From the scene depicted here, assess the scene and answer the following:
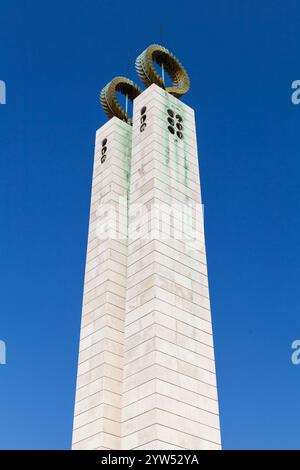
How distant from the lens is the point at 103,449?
921 inches

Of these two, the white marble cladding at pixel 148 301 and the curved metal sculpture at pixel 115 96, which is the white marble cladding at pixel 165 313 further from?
the curved metal sculpture at pixel 115 96

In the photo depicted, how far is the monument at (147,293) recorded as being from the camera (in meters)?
23.9

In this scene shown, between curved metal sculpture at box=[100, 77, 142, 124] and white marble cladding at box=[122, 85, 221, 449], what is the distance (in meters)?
4.43

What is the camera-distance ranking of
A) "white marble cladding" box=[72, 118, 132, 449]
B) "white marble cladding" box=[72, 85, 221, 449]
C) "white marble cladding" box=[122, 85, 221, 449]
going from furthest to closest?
"white marble cladding" box=[72, 118, 132, 449], "white marble cladding" box=[72, 85, 221, 449], "white marble cladding" box=[122, 85, 221, 449]

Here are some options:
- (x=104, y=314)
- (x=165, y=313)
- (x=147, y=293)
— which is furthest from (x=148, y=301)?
(x=104, y=314)

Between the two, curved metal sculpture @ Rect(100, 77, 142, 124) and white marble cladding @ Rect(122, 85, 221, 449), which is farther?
curved metal sculpture @ Rect(100, 77, 142, 124)

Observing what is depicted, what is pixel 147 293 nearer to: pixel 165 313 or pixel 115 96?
pixel 165 313

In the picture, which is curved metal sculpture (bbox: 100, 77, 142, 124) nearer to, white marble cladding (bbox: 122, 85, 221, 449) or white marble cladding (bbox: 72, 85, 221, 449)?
white marble cladding (bbox: 72, 85, 221, 449)

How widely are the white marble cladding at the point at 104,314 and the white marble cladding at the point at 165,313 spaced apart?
63cm

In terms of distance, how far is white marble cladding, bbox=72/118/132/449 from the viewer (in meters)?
24.6

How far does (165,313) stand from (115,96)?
687 inches

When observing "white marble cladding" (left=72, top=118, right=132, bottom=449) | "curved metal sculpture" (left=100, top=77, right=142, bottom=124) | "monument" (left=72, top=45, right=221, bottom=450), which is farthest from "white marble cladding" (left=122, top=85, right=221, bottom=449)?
"curved metal sculpture" (left=100, top=77, right=142, bottom=124)

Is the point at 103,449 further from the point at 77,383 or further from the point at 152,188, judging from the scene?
the point at 152,188
